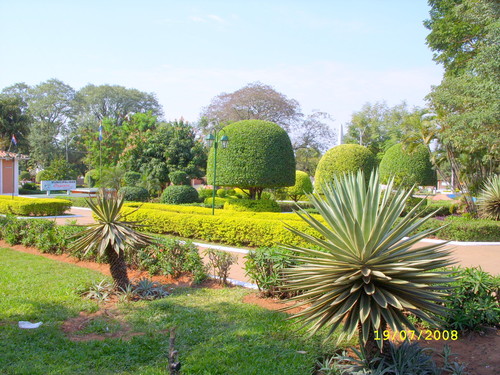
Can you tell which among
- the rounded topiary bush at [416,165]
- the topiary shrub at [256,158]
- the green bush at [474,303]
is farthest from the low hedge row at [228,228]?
the rounded topiary bush at [416,165]

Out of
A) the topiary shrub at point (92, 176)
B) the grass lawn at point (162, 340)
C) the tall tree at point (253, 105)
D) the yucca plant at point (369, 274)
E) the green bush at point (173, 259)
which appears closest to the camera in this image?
the yucca plant at point (369, 274)

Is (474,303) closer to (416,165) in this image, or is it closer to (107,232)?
(107,232)

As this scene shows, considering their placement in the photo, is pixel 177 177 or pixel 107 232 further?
pixel 177 177

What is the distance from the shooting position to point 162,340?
4430 mm

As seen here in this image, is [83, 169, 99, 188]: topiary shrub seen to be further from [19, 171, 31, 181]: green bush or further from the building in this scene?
[19, 171, 31, 181]: green bush

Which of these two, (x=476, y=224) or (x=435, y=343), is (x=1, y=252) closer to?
(x=435, y=343)

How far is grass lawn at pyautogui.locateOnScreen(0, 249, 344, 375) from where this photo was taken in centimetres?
379

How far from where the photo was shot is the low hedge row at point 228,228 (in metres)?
9.97

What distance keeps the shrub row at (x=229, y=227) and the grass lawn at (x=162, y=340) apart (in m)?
3.75

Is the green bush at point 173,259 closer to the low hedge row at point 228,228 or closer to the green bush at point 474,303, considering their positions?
the low hedge row at point 228,228

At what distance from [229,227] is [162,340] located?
665cm

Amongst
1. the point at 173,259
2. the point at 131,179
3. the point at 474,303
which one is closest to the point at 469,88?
the point at 474,303

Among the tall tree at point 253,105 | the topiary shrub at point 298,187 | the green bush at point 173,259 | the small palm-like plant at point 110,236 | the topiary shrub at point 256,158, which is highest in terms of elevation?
the tall tree at point 253,105

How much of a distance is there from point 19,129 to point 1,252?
31.5m
